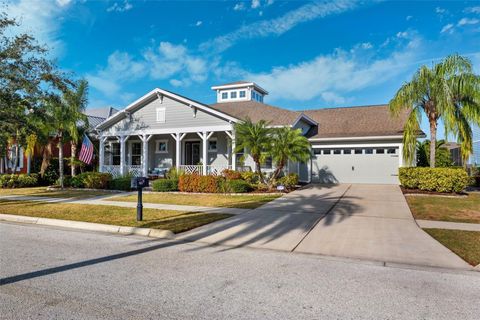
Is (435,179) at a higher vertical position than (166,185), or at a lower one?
higher

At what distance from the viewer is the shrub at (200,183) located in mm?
16312

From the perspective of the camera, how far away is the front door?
2266cm

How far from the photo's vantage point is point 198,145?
2256 cm

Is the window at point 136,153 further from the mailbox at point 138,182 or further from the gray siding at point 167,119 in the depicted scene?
the mailbox at point 138,182

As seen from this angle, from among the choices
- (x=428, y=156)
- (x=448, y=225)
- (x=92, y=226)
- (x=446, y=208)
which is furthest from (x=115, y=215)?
(x=428, y=156)

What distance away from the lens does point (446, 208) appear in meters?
11.1

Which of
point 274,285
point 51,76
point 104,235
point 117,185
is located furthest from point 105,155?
point 274,285

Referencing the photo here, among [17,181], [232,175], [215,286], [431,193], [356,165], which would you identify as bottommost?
[215,286]

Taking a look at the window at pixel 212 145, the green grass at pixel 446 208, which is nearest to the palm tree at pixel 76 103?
the window at pixel 212 145

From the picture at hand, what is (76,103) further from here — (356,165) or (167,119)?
(356,165)

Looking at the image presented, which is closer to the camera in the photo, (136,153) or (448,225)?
(448,225)

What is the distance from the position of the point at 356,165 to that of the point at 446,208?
8627 mm

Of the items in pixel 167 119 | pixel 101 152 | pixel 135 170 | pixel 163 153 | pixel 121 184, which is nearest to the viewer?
→ pixel 121 184

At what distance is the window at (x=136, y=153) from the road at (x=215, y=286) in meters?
17.8
